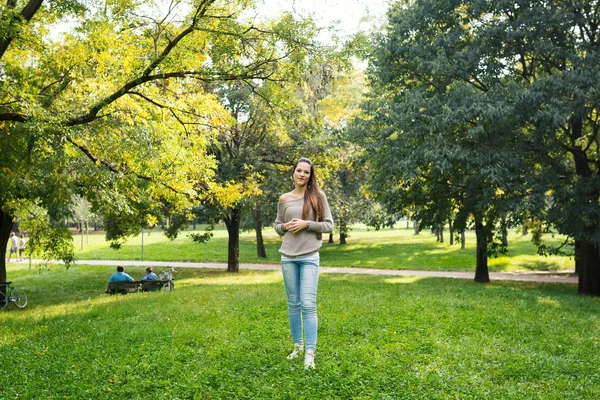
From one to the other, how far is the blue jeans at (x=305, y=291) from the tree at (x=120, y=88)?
5.36m

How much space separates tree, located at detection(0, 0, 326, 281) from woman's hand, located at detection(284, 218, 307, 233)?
17.3ft

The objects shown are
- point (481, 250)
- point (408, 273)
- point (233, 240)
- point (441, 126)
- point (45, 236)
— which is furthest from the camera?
point (233, 240)

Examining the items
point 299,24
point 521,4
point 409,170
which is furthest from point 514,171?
point 299,24

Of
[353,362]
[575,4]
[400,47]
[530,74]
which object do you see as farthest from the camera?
[400,47]

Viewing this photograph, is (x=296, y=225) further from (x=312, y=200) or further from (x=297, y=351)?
(x=297, y=351)

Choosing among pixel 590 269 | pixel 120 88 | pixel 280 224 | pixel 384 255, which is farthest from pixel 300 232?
pixel 384 255

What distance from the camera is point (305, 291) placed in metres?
5.17

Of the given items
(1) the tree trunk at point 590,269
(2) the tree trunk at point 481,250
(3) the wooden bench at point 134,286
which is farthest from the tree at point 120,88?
(1) the tree trunk at point 590,269

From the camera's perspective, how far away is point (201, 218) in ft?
69.7

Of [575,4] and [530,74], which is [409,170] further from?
[575,4]

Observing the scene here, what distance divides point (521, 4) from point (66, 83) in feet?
39.2

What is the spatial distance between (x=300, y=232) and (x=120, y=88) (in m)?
6.34

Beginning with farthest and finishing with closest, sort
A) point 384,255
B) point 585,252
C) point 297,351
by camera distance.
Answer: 1. point 384,255
2. point 585,252
3. point 297,351

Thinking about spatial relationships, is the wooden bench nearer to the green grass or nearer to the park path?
the green grass
